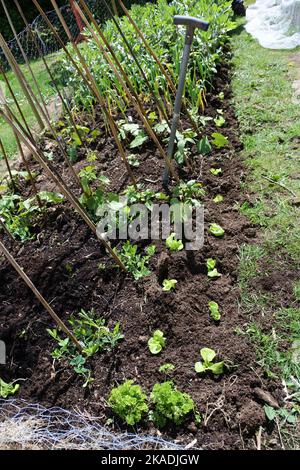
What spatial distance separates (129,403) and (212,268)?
0.95 metres

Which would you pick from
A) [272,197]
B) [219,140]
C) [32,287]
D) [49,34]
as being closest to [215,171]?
[219,140]

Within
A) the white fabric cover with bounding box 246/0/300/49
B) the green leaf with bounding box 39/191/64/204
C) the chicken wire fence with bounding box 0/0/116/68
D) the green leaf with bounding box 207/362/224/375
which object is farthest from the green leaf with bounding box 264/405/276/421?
the chicken wire fence with bounding box 0/0/116/68

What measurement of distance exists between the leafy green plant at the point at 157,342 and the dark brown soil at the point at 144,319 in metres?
0.04

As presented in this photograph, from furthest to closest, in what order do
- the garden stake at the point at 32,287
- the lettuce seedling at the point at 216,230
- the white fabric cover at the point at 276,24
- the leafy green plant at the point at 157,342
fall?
the white fabric cover at the point at 276,24 < the lettuce seedling at the point at 216,230 < the leafy green plant at the point at 157,342 < the garden stake at the point at 32,287

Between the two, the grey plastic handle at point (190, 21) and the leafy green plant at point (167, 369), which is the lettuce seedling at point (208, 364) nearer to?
the leafy green plant at point (167, 369)

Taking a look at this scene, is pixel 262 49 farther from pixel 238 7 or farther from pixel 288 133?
pixel 288 133

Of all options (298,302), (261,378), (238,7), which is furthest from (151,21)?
(261,378)

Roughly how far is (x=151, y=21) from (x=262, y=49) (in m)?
1.40

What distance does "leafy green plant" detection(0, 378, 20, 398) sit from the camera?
2.11 meters

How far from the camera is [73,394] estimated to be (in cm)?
204

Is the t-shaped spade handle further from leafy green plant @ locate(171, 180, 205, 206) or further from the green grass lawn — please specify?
the green grass lawn

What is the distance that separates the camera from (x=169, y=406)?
1.82 m

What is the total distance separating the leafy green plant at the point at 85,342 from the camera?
211cm

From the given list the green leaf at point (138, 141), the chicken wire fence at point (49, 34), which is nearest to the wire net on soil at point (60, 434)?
the green leaf at point (138, 141)
